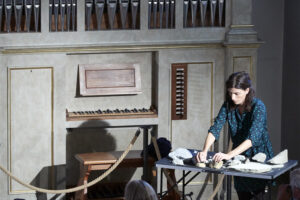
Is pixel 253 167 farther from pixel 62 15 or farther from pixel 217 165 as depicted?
pixel 62 15

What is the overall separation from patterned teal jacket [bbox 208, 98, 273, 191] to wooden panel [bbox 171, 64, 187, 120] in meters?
2.21

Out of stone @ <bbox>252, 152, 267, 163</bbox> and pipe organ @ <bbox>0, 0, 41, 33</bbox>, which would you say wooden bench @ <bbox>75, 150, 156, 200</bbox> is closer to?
pipe organ @ <bbox>0, 0, 41, 33</bbox>

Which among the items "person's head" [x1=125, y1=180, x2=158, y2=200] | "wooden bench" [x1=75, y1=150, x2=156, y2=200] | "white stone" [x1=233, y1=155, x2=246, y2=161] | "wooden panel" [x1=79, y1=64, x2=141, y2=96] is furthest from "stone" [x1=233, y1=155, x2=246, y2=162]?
"wooden panel" [x1=79, y1=64, x2=141, y2=96]

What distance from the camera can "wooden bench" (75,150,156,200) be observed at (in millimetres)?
8617

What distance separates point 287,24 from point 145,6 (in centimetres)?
224

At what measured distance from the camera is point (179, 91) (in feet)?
30.2

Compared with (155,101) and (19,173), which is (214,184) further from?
(19,173)

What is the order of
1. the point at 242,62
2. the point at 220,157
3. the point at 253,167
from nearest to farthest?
the point at 253,167, the point at 220,157, the point at 242,62

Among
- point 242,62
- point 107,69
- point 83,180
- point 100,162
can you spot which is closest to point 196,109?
point 242,62

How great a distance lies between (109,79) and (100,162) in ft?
3.86

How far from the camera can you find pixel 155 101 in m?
9.43

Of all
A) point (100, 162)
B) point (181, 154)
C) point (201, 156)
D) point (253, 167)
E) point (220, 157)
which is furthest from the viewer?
point (100, 162)

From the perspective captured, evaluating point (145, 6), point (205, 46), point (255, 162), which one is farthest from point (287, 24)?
point (255, 162)

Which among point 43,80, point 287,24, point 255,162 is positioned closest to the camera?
point 255,162
